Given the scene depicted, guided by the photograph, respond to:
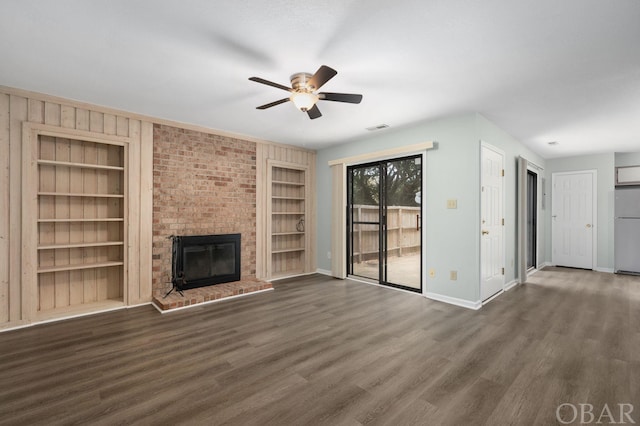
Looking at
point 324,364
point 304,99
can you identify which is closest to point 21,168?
point 304,99

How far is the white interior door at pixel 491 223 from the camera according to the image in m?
3.95

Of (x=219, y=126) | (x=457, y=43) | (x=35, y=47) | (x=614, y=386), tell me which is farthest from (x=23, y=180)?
(x=614, y=386)

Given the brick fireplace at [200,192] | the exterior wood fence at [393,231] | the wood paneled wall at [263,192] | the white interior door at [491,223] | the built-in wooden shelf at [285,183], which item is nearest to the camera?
the white interior door at [491,223]

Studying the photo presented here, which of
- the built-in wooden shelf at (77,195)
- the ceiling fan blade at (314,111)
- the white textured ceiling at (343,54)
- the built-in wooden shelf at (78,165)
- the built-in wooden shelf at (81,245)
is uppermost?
the white textured ceiling at (343,54)

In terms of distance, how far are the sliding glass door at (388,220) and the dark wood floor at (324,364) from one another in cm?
112

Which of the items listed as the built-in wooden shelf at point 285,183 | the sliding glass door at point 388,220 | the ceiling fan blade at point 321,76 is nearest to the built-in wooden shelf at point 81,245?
the built-in wooden shelf at point 285,183

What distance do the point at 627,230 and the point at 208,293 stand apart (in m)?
7.80

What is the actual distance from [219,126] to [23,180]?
2.32m

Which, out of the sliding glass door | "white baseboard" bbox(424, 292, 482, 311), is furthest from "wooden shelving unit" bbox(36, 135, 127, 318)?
"white baseboard" bbox(424, 292, 482, 311)

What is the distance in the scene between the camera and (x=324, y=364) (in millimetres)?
2406

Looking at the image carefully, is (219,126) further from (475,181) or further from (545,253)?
(545,253)

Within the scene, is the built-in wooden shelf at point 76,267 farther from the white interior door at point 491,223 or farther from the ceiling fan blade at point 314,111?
the white interior door at point 491,223

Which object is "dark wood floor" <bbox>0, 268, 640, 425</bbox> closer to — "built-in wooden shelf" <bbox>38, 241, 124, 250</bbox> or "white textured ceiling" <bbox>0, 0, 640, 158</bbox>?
"built-in wooden shelf" <bbox>38, 241, 124, 250</bbox>

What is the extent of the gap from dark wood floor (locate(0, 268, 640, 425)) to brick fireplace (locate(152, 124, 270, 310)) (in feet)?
3.55
